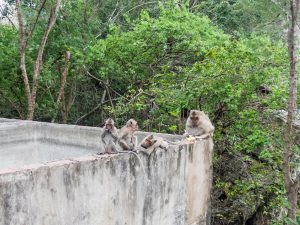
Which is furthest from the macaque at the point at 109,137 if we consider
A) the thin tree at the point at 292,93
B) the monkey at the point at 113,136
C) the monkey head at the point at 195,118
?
the thin tree at the point at 292,93

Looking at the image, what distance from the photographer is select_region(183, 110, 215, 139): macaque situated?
7712 millimetres

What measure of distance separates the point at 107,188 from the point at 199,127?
266cm

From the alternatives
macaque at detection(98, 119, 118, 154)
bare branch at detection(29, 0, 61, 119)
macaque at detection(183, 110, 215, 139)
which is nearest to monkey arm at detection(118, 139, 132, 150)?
macaque at detection(98, 119, 118, 154)

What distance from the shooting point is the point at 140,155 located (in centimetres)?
597

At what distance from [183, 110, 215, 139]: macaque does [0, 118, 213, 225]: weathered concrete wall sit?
19 centimetres

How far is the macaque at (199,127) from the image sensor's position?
7712 mm

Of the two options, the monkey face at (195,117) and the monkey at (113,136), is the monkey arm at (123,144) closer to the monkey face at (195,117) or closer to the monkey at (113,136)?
the monkey at (113,136)

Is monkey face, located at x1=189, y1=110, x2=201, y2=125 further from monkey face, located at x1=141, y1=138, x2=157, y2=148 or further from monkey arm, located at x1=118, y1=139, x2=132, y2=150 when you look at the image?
monkey arm, located at x1=118, y1=139, x2=132, y2=150

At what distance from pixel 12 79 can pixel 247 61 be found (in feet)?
23.4

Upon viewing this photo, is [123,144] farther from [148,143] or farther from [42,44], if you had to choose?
[42,44]

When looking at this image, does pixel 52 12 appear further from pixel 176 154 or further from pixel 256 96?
pixel 176 154

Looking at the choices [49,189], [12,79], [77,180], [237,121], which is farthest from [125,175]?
[12,79]

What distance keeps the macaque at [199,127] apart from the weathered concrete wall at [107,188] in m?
0.19

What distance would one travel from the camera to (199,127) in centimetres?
773
